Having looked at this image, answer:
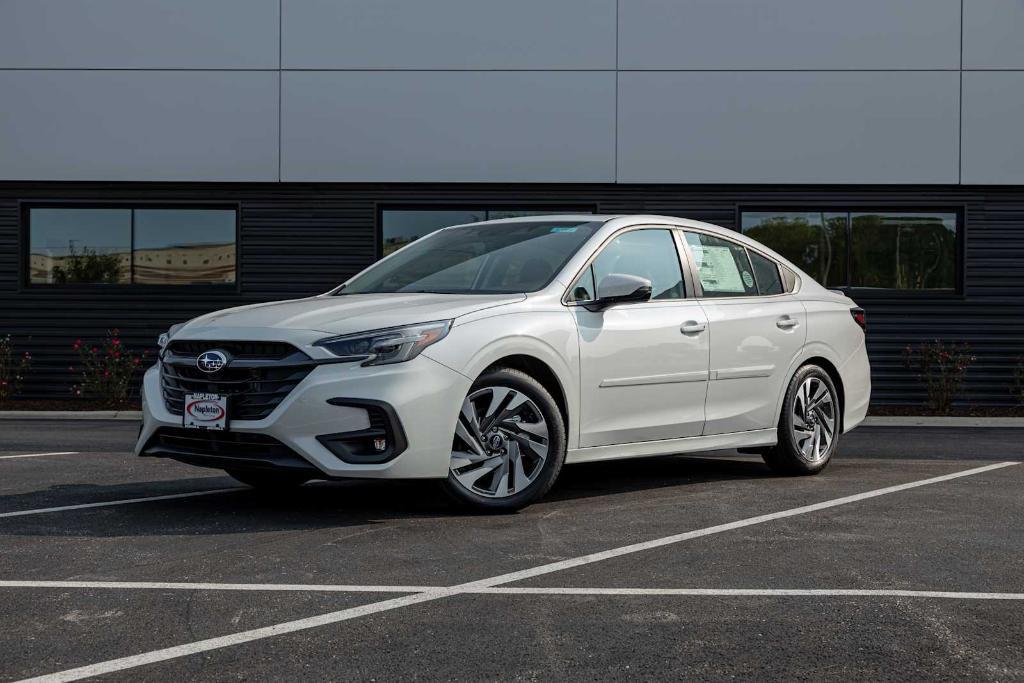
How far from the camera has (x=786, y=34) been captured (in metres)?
15.3

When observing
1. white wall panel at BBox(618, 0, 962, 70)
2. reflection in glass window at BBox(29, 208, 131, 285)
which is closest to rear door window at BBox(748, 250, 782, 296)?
white wall panel at BBox(618, 0, 962, 70)

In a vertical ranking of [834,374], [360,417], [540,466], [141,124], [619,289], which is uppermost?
[141,124]

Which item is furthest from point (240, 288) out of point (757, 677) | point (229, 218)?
point (757, 677)

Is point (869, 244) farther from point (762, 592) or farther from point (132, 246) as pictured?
point (762, 592)

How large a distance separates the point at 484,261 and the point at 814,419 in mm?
2637

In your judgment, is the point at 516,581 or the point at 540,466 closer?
the point at 516,581

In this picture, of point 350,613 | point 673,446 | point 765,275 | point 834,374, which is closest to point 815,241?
point 834,374

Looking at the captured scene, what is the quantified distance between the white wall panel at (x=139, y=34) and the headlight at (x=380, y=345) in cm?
1057

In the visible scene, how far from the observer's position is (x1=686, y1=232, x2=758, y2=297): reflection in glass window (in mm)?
7414

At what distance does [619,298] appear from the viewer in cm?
650

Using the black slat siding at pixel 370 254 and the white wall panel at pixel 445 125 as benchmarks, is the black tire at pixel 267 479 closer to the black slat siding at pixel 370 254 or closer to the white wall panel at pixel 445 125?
the black slat siding at pixel 370 254

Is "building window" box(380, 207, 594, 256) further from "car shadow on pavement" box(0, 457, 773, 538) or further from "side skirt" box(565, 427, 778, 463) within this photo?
"side skirt" box(565, 427, 778, 463)

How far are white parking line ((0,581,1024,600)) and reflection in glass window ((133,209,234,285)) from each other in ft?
37.5

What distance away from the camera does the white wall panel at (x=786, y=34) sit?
1526 centimetres
